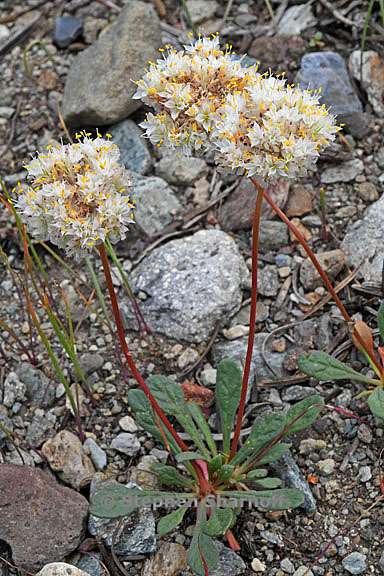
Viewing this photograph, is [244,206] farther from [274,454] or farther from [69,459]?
[69,459]

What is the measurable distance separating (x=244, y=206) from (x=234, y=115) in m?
1.68

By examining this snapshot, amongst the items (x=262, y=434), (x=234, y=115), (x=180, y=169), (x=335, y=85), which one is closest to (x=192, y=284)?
(x=180, y=169)

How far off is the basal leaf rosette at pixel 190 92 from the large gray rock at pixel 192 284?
4.01 ft

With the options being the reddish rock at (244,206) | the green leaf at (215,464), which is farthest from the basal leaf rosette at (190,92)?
the reddish rock at (244,206)

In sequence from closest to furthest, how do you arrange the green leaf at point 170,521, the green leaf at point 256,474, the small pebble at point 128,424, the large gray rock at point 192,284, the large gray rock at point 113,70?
1. the green leaf at point 170,521
2. the green leaf at point 256,474
3. the small pebble at point 128,424
4. the large gray rock at point 192,284
5. the large gray rock at point 113,70

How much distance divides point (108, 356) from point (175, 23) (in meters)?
2.64

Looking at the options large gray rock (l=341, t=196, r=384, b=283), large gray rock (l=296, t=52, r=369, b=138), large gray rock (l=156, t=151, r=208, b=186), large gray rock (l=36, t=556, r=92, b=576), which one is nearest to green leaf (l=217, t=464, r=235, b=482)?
large gray rock (l=36, t=556, r=92, b=576)

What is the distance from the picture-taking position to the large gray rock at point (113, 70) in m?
4.59

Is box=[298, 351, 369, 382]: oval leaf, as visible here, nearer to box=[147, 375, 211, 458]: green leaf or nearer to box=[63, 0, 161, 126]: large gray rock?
box=[147, 375, 211, 458]: green leaf

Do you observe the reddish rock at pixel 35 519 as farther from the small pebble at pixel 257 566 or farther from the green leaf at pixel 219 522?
the small pebble at pixel 257 566

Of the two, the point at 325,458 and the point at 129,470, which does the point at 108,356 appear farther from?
the point at 325,458

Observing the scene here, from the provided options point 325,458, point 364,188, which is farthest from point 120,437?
point 364,188

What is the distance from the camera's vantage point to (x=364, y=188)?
13.8 ft

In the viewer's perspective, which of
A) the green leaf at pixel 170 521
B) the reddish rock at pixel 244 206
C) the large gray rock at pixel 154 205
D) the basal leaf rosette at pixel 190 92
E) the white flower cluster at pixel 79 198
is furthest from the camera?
the large gray rock at pixel 154 205
